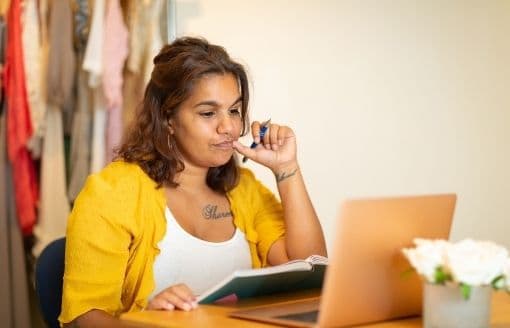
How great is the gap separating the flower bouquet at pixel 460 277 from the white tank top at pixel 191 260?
818mm

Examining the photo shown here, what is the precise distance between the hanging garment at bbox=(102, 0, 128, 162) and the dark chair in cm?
91

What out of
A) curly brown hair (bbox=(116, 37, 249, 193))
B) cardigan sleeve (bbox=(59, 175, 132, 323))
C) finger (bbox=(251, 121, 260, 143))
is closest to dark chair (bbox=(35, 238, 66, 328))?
cardigan sleeve (bbox=(59, 175, 132, 323))

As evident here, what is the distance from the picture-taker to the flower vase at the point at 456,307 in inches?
45.3

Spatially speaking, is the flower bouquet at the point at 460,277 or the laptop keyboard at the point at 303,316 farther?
the laptop keyboard at the point at 303,316

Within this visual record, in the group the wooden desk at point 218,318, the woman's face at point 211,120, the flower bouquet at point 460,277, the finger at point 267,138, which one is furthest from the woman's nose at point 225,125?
the flower bouquet at point 460,277

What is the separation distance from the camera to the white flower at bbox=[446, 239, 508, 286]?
43.7 inches

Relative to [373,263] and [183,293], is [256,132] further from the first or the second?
[373,263]

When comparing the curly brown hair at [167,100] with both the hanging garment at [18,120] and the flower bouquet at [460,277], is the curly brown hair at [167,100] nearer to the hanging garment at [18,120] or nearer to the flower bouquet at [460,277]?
the hanging garment at [18,120]

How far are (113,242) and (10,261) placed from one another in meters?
1.17

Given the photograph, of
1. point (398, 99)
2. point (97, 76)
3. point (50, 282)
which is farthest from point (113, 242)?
point (398, 99)

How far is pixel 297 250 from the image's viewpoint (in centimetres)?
202

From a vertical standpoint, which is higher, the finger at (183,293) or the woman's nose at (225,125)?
the woman's nose at (225,125)

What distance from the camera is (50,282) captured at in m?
1.84

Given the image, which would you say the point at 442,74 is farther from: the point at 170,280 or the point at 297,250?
the point at 170,280
